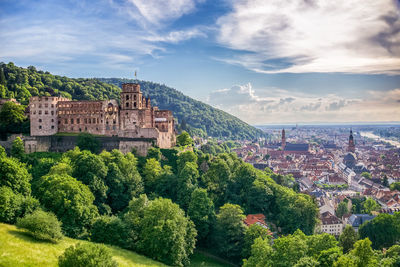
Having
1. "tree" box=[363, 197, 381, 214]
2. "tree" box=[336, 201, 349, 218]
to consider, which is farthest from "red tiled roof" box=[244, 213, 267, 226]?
"tree" box=[363, 197, 381, 214]

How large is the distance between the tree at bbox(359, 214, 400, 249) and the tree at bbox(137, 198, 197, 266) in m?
42.8

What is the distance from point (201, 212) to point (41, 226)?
2745 centimetres

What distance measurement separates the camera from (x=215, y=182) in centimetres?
7100

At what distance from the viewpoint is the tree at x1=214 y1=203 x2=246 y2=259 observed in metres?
52.6

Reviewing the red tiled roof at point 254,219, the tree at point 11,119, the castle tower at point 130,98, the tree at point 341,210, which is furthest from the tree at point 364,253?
the tree at point 341,210

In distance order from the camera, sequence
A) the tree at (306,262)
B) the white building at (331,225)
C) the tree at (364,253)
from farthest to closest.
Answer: the white building at (331,225)
the tree at (364,253)
the tree at (306,262)

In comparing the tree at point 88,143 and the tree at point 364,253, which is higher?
the tree at point 88,143

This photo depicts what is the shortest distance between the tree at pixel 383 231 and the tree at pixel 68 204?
54714mm

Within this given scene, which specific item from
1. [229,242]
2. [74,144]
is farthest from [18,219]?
[74,144]

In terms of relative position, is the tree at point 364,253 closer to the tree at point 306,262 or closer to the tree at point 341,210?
the tree at point 306,262

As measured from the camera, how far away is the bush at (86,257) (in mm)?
26141

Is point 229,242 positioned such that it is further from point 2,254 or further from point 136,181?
point 2,254

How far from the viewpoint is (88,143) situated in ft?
224

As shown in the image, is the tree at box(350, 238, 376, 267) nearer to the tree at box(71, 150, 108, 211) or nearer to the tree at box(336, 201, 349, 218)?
the tree at box(71, 150, 108, 211)
